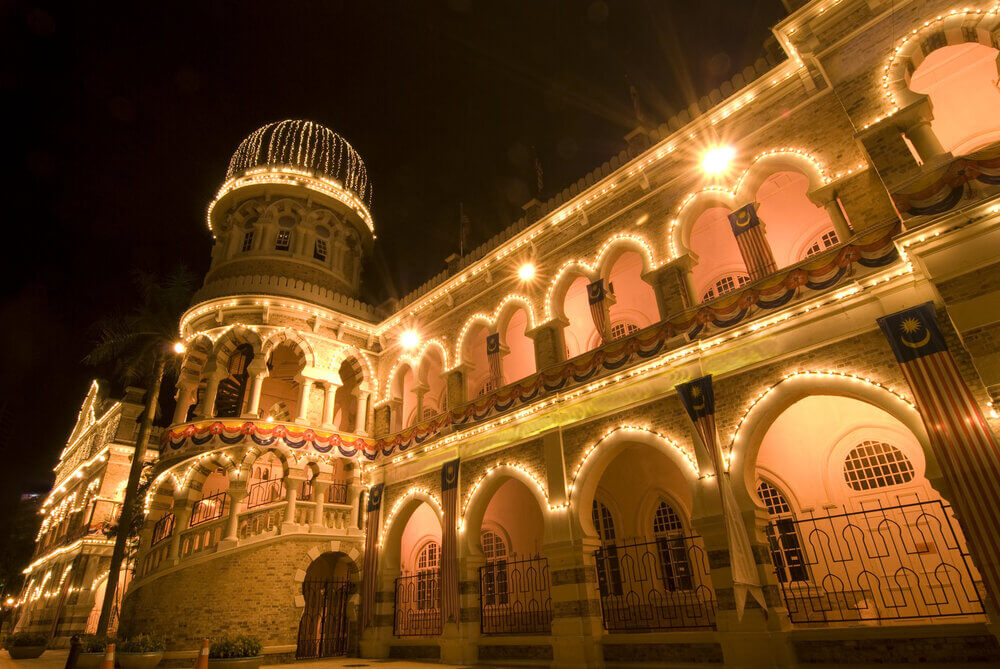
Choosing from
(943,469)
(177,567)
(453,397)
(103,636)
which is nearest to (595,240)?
(453,397)

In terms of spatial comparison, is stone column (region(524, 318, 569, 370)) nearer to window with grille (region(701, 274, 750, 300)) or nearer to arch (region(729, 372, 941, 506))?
window with grille (region(701, 274, 750, 300))

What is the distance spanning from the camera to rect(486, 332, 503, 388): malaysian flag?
645 inches

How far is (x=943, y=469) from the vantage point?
786 centimetres

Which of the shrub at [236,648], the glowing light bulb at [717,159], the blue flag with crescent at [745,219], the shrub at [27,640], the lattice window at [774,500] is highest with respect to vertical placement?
the glowing light bulb at [717,159]

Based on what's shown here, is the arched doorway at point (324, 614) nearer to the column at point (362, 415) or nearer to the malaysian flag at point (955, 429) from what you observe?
the column at point (362, 415)

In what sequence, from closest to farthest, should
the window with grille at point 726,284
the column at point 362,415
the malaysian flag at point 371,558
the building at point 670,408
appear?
the building at point 670,408 → the window with grille at point 726,284 → the malaysian flag at point 371,558 → the column at point 362,415

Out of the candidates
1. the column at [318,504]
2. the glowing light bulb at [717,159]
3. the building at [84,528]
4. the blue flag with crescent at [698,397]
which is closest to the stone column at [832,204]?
the glowing light bulb at [717,159]

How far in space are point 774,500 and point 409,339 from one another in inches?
505

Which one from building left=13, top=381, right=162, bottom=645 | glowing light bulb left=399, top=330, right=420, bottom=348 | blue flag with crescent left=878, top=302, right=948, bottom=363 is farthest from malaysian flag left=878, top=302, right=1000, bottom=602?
building left=13, top=381, right=162, bottom=645

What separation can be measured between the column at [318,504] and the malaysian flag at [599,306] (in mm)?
10831

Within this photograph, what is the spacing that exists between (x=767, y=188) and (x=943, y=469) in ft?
31.3

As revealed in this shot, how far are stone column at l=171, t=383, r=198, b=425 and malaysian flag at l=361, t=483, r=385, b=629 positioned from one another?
710 centimetres

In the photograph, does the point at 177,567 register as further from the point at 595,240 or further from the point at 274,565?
the point at 595,240

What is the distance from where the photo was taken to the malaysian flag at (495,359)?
53.8 feet
